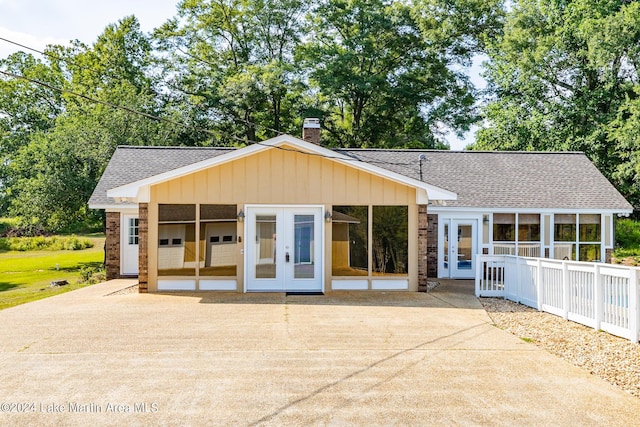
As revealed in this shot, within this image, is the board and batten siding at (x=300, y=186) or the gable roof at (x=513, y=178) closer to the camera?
the board and batten siding at (x=300, y=186)

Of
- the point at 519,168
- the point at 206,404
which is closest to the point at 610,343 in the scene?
the point at 206,404

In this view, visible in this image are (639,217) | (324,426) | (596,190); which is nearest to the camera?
(324,426)

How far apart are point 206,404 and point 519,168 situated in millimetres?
16965

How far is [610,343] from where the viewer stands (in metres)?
7.99

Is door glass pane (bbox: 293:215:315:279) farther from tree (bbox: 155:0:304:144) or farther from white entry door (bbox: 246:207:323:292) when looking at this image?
tree (bbox: 155:0:304:144)

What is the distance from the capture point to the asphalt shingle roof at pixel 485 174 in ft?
55.4

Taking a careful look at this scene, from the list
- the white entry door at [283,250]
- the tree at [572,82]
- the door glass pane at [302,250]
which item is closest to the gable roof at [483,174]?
the white entry door at [283,250]

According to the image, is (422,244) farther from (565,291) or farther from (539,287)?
(565,291)

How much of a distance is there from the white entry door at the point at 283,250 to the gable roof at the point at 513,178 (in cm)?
471

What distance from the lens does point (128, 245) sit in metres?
16.8

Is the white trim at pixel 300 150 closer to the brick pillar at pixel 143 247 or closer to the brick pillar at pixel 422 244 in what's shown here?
the brick pillar at pixel 143 247

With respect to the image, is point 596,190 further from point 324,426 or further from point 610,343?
point 324,426

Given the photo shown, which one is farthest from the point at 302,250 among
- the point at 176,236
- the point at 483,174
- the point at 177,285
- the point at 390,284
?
the point at 483,174

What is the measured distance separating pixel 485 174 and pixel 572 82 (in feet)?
44.1
